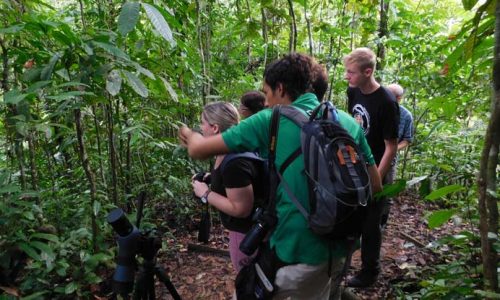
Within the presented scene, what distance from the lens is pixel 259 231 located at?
1.75 meters

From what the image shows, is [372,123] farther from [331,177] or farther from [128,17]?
[128,17]

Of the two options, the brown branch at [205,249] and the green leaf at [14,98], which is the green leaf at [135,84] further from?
the brown branch at [205,249]

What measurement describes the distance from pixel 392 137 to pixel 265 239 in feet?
5.00

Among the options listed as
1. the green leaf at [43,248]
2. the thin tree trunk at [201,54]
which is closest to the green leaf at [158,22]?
the green leaf at [43,248]

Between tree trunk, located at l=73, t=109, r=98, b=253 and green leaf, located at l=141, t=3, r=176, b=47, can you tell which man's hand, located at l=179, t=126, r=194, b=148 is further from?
tree trunk, located at l=73, t=109, r=98, b=253

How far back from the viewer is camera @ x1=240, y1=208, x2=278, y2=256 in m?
1.72

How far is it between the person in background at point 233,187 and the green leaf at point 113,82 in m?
0.54

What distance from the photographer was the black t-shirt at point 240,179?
2.03 metres

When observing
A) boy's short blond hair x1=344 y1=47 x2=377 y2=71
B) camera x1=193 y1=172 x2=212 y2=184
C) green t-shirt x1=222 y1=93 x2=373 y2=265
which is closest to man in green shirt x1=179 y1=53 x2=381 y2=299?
green t-shirt x1=222 y1=93 x2=373 y2=265

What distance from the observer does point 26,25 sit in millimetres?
1982

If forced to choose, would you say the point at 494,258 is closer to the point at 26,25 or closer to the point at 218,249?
the point at 26,25

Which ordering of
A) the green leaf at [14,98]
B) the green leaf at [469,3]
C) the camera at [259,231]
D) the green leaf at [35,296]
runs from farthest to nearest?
the green leaf at [35,296], the green leaf at [14,98], the camera at [259,231], the green leaf at [469,3]

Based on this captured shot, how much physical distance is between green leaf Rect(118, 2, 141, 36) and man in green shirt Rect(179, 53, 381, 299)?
1.81ft

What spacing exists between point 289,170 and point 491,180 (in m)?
0.79
